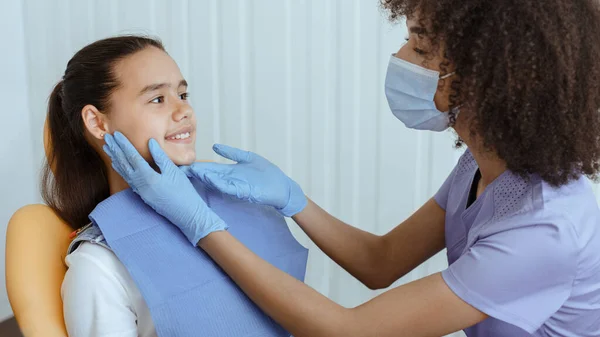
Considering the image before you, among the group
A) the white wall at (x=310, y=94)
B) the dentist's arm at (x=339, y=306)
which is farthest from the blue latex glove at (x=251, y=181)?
the white wall at (x=310, y=94)

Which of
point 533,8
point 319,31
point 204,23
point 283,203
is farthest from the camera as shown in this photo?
point 204,23

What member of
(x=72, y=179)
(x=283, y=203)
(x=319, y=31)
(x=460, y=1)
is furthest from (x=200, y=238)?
(x=319, y=31)

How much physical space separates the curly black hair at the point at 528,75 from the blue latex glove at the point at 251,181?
1.41 feet

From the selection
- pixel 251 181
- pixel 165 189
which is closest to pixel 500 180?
pixel 251 181

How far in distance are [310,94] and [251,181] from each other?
28.0 inches

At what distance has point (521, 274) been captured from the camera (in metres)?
1.12

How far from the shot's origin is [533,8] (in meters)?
1.12

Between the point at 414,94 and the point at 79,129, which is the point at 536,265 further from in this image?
the point at 79,129

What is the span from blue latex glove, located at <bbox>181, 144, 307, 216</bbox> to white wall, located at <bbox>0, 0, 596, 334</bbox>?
1.78 feet

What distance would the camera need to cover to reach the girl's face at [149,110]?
1.35 metres

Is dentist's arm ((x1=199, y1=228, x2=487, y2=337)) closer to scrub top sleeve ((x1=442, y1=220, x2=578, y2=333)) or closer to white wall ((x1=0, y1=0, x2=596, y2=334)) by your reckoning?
scrub top sleeve ((x1=442, y1=220, x2=578, y2=333))

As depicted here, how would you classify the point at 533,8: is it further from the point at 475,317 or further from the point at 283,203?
the point at 283,203

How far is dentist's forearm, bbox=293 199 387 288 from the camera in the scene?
158 cm

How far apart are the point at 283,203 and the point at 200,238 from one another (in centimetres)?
26
